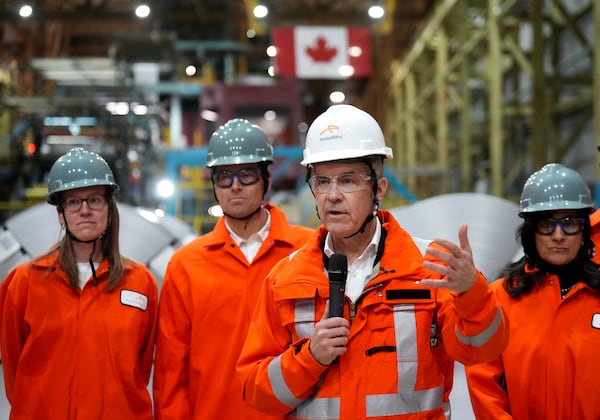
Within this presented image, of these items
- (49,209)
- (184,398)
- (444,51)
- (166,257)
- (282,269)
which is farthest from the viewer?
(444,51)

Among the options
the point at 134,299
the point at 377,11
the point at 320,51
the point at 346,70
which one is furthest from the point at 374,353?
the point at 377,11

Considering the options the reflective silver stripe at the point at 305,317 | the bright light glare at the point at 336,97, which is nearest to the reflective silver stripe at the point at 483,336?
the reflective silver stripe at the point at 305,317

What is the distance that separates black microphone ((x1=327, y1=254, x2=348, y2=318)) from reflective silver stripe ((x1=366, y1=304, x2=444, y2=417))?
0.64 feet

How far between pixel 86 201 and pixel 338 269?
1.63 metres

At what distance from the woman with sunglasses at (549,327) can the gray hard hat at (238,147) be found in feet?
4.21

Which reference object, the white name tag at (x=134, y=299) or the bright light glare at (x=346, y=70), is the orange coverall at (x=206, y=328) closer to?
the white name tag at (x=134, y=299)

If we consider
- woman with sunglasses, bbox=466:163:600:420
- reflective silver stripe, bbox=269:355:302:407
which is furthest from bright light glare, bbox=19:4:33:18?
reflective silver stripe, bbox=269:355:302:407

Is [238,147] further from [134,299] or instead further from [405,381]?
[405,381]

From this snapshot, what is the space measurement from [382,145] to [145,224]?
405 cm

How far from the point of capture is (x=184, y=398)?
3.05m

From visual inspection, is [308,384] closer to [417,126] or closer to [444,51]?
[444,51]

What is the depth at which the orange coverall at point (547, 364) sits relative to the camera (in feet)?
8.32

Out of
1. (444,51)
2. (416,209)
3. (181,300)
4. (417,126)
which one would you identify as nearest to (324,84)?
(417,126)

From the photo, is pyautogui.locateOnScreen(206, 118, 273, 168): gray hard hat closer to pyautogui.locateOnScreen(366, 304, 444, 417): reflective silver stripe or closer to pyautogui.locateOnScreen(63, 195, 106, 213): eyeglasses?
pyautogui.locateOnScreen(63, 195, 106, 213): eyeglasses
